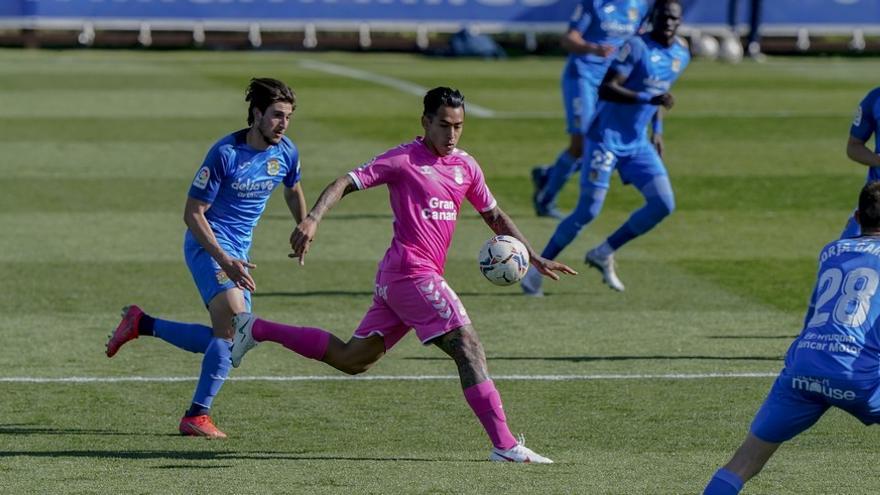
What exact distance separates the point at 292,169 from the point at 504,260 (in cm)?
156

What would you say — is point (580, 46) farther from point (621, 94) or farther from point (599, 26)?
point (621, 94)

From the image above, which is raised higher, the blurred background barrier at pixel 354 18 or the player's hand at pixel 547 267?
the player's hand at pixel 547 267

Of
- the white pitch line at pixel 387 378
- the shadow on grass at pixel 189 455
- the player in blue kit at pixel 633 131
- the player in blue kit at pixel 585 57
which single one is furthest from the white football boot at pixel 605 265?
the shadow on grass at pixel 189 455

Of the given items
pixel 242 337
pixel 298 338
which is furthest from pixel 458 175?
pixel 242 337

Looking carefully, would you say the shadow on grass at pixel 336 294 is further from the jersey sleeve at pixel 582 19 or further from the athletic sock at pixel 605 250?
the jersey sleeve at pixel 582 19

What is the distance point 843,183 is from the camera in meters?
21.1

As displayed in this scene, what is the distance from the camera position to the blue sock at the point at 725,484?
712 centimetres

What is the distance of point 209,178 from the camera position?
938 centimetres

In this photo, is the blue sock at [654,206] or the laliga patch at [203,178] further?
the blue sock at [654,206]

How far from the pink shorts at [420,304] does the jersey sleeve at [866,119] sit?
3.23 meters

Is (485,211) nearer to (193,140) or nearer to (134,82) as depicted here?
(193,140)

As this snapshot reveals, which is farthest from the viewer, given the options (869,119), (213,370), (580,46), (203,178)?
(580,46)

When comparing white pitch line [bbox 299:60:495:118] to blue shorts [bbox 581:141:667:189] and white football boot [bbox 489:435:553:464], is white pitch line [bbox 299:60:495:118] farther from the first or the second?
white football boot [bbox 489:435:553:464]

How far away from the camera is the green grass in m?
8.74
